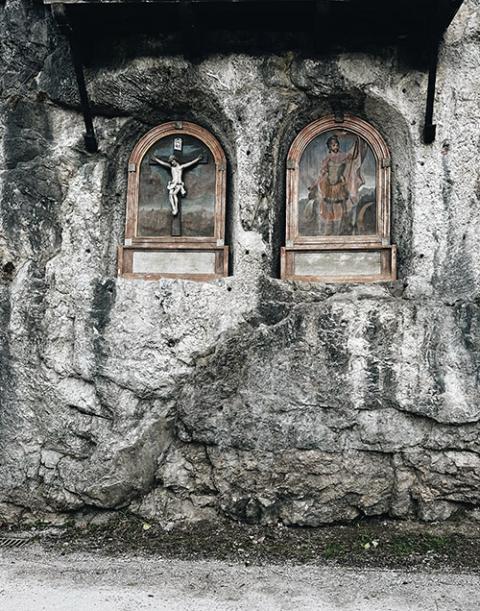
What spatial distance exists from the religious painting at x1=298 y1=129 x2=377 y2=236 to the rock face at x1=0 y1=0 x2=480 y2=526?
309 millimetres

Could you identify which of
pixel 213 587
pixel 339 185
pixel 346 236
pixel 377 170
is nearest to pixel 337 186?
pixel 339 185

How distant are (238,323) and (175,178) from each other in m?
2.16

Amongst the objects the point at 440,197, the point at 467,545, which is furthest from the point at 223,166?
the point at 467,545

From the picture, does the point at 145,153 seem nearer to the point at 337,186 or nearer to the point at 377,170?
the point at 337,186

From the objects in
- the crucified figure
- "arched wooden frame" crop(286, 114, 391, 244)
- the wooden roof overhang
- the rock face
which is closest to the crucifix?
the crucified figure

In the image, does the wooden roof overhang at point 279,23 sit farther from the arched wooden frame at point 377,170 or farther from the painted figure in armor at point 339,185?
the painted figure in armor at point 339,185

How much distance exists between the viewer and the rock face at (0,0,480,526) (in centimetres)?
659

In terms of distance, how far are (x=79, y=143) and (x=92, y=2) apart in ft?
5.37

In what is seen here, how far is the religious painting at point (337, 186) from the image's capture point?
7.47 metres

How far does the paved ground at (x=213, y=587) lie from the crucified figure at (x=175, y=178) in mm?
4271

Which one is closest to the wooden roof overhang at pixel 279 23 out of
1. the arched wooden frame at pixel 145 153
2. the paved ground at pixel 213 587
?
the arched wooden frame at pixel 145 153

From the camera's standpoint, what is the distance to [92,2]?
662cm

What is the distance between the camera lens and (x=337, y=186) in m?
7.56

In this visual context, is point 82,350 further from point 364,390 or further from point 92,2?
point 92,2
